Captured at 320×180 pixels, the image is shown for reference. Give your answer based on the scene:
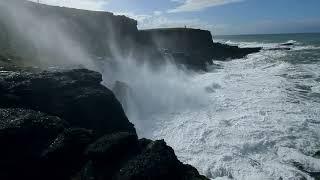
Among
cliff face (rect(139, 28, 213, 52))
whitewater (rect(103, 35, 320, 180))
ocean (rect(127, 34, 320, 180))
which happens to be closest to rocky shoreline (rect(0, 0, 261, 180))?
Result: whitewater (rect(103, 35, 320, 180))

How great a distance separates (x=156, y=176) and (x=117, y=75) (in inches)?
814

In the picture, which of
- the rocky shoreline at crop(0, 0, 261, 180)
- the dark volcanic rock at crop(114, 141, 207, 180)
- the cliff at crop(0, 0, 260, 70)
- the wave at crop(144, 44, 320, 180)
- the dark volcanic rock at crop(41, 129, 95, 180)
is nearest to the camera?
the dark volcanic rock at crop(114, 141, 207, 180)

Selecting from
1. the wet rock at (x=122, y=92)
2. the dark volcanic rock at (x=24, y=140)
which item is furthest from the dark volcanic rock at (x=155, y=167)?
the wet rock at (x=122, y=92)

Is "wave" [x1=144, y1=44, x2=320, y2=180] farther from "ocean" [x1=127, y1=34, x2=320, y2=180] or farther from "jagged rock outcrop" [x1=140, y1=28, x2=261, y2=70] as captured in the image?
"jagged rock outcrop" [x1=140, y1=28, x2=261, y2=70]

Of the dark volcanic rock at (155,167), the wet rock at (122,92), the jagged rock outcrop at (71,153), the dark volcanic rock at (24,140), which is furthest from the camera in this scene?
the wet rock at (122,92)

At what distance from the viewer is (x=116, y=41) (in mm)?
45000

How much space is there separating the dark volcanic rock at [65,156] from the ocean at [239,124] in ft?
17.6

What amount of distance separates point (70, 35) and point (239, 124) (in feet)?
79.6

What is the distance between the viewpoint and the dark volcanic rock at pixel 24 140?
10008 millimetres

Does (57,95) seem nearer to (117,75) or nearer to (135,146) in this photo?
(135,146)

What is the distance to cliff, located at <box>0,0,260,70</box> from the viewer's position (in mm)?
31547

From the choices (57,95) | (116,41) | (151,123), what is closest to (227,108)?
(151,123)

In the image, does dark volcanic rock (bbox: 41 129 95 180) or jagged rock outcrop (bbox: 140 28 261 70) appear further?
jagged rock outcrop (bbox: 140 28 261 70)

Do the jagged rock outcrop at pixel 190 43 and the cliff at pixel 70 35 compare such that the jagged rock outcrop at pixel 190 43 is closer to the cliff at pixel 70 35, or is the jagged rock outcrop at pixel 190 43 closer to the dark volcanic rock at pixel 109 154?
the cliff at pixel 70 35
